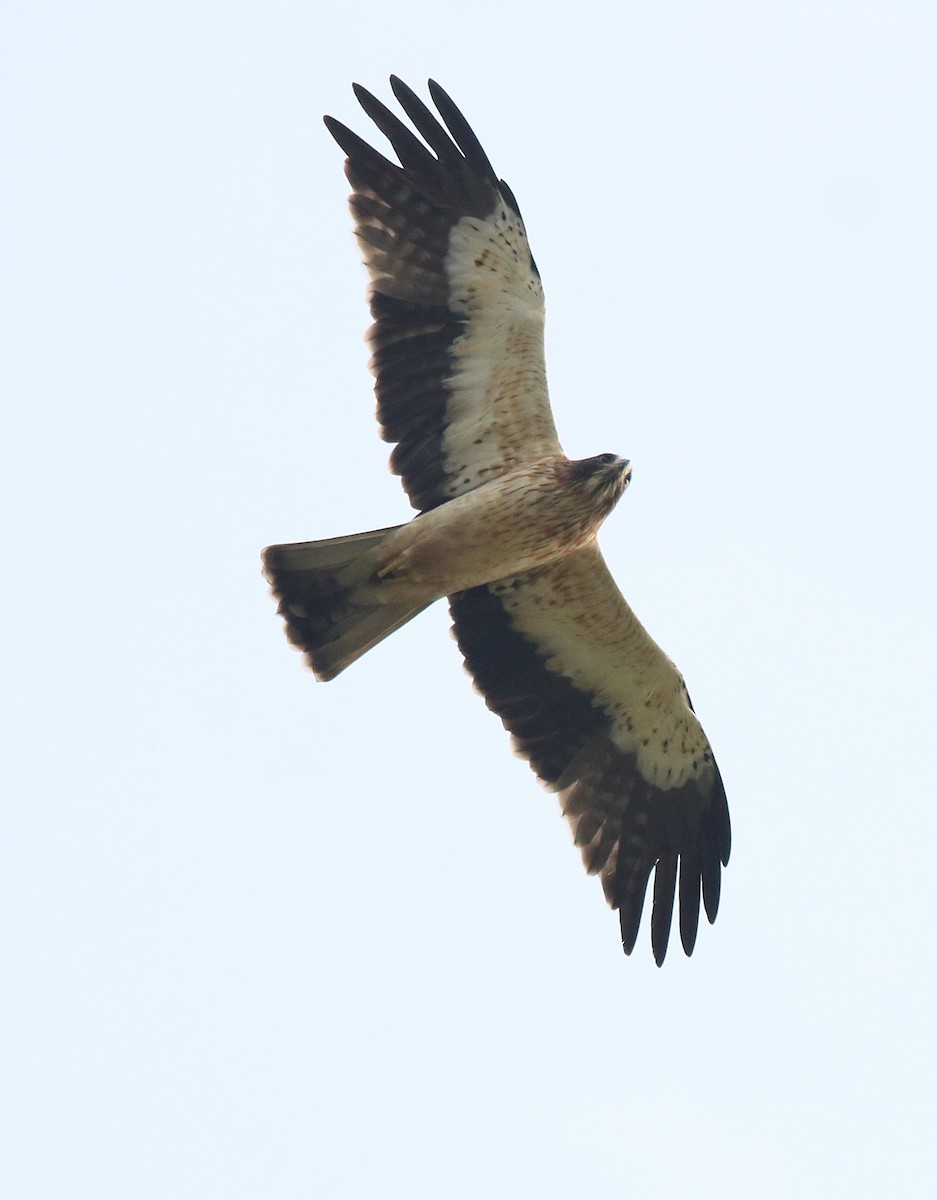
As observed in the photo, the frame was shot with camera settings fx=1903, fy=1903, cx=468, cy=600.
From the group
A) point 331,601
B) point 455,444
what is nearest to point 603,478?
point 455,444

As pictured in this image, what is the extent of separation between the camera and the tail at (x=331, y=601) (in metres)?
10.2

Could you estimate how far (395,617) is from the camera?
10.4 metres

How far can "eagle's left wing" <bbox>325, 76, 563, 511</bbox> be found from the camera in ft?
33.2

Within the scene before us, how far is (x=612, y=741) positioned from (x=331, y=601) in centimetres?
195

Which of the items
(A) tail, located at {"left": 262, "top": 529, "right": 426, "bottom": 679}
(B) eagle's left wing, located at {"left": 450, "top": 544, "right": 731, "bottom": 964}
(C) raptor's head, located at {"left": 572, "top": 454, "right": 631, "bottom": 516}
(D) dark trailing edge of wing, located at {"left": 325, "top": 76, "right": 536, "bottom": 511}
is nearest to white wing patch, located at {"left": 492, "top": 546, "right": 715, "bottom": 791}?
(B) eagle's left wing, located at {"left": 450, "top": 544, "right": 731, "bottom": 964}

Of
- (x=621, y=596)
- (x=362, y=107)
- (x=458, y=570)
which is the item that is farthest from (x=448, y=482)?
(x=362, y=107)

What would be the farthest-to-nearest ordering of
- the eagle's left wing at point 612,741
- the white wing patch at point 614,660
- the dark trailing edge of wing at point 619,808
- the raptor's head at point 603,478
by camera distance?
1. the dark trailing edge of wing at point 619,808
2. the eagle's left wing at point 612,741
3. the white wing patch at point 614,660
4. the raptor's head at point 603,478

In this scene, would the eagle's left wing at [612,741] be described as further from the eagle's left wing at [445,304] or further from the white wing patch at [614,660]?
the eagle's left wing at [445,304]

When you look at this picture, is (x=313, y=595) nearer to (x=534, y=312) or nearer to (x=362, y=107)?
(x=534, y=312)

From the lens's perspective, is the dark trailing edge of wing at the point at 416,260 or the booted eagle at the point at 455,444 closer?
the booted eagle at the point at 455,444

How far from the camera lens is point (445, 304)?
10180mm

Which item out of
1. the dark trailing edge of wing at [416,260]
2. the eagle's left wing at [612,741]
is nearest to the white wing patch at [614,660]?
the eagle's left wing at [612,741]

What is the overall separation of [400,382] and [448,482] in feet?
1.95

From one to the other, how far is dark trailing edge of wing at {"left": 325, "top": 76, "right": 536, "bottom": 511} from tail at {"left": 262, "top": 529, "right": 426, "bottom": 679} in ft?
1.61
